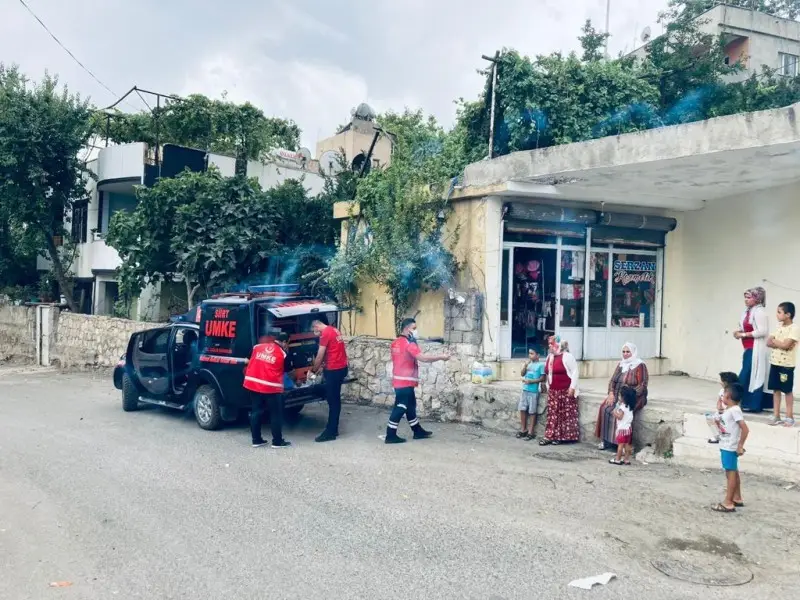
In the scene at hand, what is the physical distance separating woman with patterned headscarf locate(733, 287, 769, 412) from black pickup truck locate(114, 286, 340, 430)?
5.66 m

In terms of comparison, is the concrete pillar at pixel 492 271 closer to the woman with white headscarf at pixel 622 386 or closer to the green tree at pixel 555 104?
the woman with white headscarf at pixel 622 386

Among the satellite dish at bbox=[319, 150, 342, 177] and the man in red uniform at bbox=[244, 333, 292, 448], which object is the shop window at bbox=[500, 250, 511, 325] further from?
the satellite dish at bbox=[319, 150, 342, 177]

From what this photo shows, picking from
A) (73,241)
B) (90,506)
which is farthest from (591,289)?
(73,241)

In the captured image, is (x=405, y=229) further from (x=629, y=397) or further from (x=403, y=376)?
(x=629, y=397)

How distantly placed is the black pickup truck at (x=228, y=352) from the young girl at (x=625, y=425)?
164 inches

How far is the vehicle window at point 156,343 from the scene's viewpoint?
437 inches

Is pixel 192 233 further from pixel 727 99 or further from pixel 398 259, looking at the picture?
pixel 727 99

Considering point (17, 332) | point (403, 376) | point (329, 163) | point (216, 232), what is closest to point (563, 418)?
point (403, 376)

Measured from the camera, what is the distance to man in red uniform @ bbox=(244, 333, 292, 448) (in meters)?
8.59

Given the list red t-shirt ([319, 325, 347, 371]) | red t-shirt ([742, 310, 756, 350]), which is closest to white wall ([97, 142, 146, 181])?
red t-shirt ([319, 325, 347, 371])

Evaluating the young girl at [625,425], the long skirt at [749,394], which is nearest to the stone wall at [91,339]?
the young girl at [625,425]

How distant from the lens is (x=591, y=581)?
4.61m

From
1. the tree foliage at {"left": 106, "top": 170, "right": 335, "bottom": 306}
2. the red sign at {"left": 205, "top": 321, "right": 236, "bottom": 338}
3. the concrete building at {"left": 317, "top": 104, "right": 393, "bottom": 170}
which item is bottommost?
the red sign at {"left": 205, "top": 321, "right": 236, "bottom": 338}

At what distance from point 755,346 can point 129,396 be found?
32.5 ft
